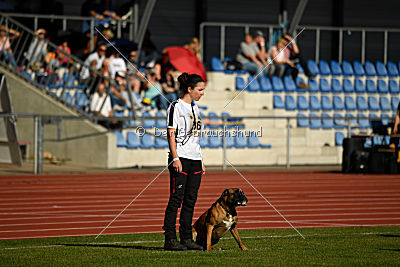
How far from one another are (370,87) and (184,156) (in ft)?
55.4

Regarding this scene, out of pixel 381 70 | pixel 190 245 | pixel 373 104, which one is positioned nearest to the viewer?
pixel 190 245

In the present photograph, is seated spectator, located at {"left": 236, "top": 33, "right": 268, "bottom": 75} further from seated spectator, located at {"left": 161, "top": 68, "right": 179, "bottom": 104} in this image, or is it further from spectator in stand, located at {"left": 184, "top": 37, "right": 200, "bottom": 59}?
seated spectator, located at {"left": 161, "top": 68, "right": 179, "bottom": 104}

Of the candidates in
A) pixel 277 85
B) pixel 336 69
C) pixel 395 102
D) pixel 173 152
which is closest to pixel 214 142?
pixel 277 85

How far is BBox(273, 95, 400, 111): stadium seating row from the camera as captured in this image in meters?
21.7

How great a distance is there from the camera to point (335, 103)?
73.7 feet

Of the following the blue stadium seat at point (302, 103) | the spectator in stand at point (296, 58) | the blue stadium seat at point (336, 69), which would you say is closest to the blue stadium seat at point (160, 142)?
the blue stadium seat at point (302, 103)

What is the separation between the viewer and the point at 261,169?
18203 millimetres

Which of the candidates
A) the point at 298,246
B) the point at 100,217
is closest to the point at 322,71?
the point at 100,217

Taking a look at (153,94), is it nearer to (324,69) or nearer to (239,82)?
(239,82)

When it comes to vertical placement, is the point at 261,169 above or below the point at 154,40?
below

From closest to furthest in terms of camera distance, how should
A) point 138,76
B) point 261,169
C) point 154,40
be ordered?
1. point 261,169
2. point 138,76
3. point 154,40

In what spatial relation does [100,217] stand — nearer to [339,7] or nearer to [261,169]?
[261,169]

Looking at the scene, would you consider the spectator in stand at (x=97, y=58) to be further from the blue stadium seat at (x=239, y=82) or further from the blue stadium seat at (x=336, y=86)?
the blue stadium seat at (x=336, y=86)

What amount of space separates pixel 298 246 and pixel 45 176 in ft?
29.4
